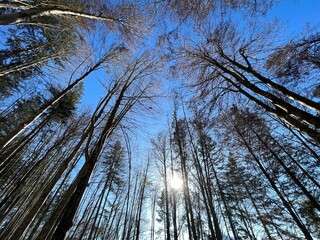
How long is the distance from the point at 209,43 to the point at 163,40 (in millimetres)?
2149

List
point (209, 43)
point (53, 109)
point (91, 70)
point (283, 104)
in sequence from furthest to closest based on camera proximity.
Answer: point (53, 109) → point (91, 70) → point (209, 43) → point (283, 104)

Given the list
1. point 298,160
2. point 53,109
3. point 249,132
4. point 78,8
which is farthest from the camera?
point 53,109

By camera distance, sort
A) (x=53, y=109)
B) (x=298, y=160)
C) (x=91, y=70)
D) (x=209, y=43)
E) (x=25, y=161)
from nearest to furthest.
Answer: (x=209, y=43), (x=91, y=70), (x=298, y=160), (x=53, y=109), (x=25, y=161)

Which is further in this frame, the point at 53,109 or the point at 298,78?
the point at 53,109

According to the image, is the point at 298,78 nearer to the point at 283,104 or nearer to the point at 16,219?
the point at 283,104

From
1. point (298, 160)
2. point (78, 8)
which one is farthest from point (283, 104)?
point (78, 8)

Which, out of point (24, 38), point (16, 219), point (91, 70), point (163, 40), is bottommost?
point (16, 219)

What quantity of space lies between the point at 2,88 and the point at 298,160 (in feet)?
53.0

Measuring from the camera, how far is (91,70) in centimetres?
685

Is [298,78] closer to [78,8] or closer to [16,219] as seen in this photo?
[78,8]

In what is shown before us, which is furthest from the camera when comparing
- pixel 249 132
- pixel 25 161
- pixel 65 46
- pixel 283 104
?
pixel 25 161

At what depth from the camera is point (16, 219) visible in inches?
349

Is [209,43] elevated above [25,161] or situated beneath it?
elevated above

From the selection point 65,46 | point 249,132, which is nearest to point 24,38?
point 65,46
